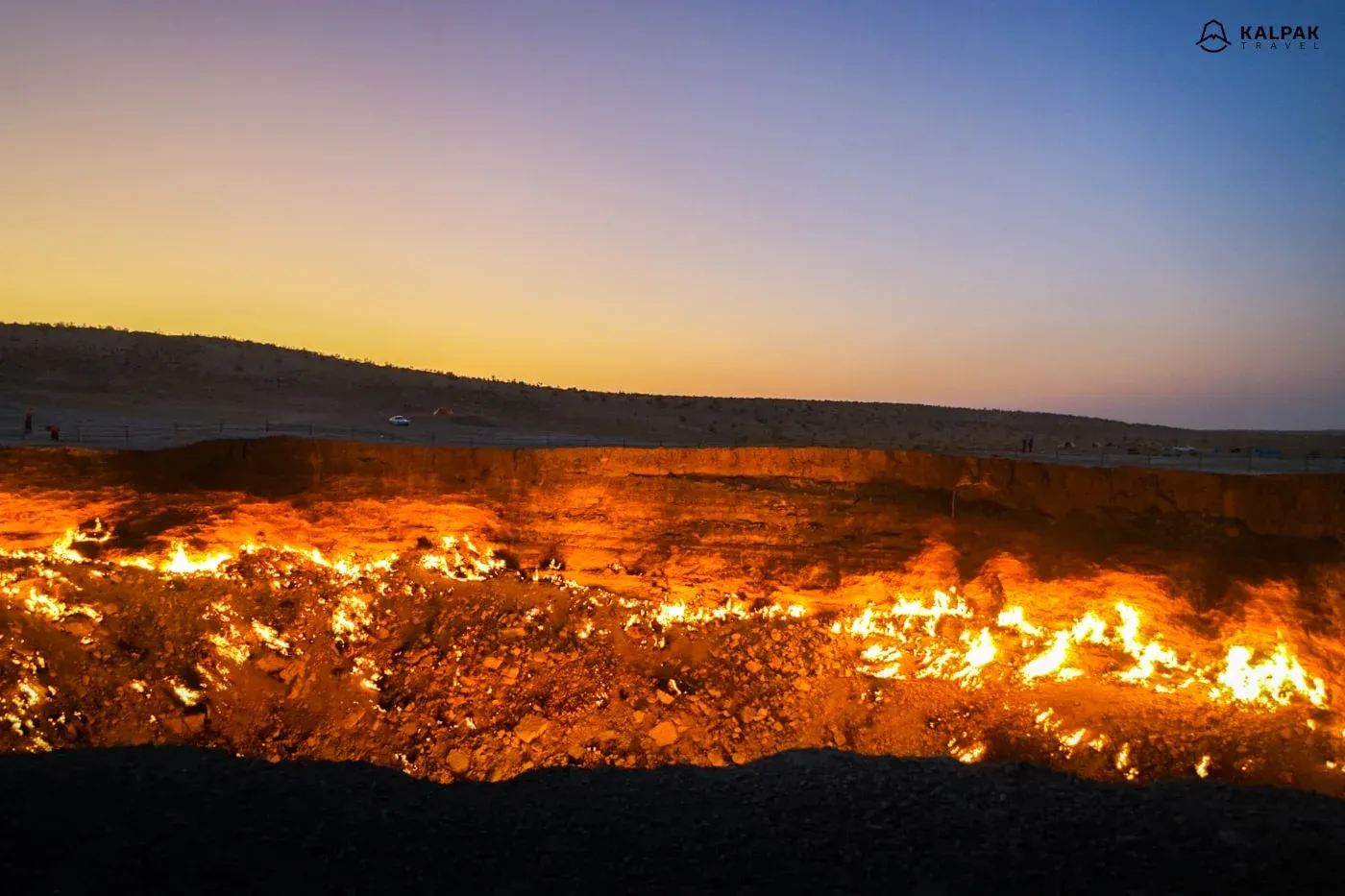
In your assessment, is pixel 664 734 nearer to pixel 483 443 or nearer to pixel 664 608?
pixel 664 608

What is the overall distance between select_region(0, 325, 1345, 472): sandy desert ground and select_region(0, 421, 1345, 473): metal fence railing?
2.06ft

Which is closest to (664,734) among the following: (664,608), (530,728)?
(530,728)

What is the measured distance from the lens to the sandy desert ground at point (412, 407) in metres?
33.4

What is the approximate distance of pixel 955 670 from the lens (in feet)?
35.4

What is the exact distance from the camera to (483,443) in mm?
25641

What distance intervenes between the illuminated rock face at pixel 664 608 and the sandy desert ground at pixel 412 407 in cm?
1527

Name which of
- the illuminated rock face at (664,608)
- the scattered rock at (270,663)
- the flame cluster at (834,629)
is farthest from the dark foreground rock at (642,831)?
the scattered rock at (270,663)

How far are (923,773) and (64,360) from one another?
158ft

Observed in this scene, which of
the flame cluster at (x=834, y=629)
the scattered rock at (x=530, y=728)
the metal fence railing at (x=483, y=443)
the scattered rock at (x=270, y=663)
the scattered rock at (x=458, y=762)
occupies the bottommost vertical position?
the scattered rock at (x=458, y=762)

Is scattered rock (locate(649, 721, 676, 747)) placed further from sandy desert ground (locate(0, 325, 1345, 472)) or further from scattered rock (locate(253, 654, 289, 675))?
sandy desert ground (locate(0, 325, 1345, 472))

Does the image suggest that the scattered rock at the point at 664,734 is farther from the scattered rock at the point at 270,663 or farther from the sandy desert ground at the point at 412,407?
the sandy desert ground at the point at 412,407

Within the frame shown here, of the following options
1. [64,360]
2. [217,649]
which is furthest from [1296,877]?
[64,360]

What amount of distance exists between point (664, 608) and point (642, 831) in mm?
4692

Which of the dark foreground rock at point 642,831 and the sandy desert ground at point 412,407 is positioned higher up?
the sandy desert ground at point 412,407
